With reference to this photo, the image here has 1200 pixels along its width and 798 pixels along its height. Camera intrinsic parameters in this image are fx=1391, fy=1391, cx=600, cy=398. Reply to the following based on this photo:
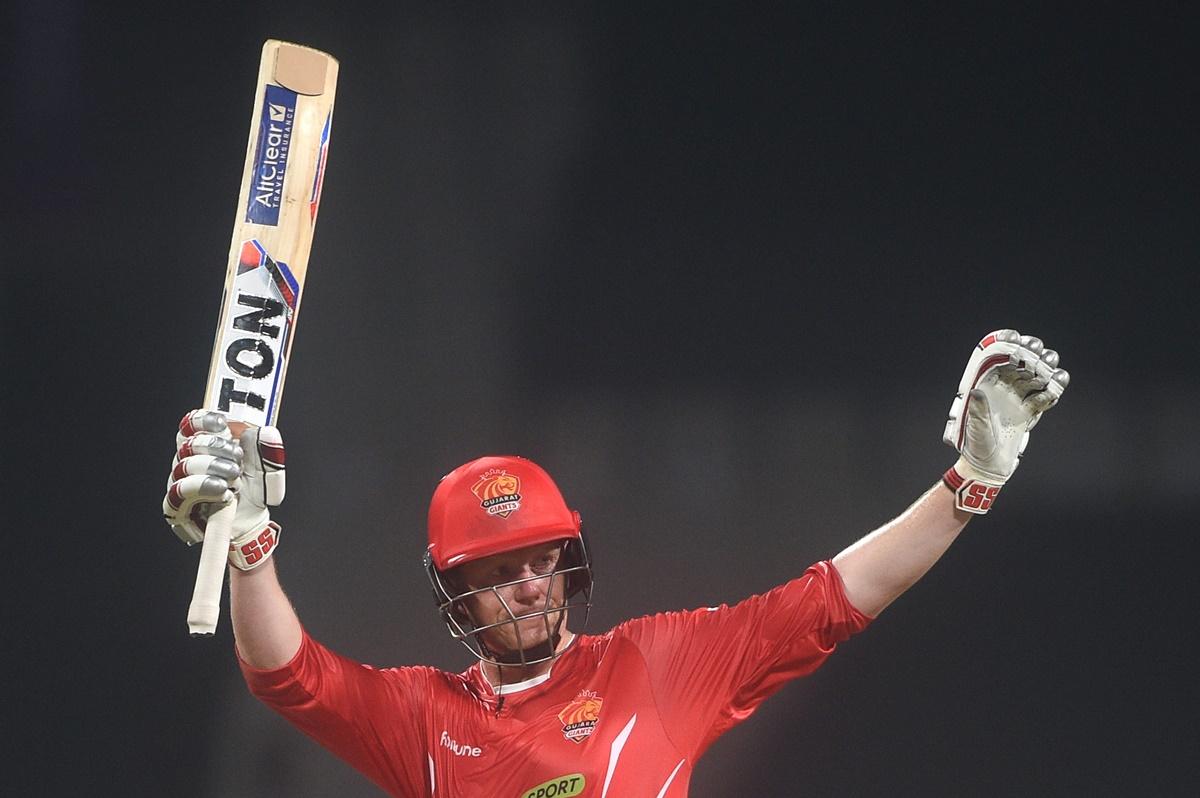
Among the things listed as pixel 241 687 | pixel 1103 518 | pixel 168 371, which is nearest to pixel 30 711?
pixel 241 687

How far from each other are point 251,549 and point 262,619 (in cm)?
11

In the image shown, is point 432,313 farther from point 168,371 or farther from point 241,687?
point 241,687

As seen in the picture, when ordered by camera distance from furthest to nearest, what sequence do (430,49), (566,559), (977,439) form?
(430,49)
(566,559)
(977,439)

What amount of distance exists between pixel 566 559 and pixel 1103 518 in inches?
55.2

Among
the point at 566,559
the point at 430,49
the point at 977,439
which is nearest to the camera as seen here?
the point at 977,439

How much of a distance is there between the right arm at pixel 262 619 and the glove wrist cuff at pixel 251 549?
12mm

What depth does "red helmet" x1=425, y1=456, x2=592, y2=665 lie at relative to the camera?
203 centimetres

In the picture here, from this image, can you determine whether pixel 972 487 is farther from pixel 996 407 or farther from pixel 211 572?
pixel 211 572

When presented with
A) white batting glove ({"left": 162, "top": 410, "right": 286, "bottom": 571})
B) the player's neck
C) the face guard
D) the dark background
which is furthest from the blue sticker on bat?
the dark background

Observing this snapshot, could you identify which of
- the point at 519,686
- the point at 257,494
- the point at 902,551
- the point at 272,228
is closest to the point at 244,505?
the point at 257,494

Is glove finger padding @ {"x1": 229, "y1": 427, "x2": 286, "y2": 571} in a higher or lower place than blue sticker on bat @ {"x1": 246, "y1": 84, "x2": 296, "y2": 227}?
lower

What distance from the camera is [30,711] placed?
→ 2865 mm

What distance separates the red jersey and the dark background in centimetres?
83

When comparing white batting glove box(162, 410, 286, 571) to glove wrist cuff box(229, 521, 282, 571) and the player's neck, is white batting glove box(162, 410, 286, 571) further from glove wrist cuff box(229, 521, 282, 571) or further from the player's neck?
the player's neck
